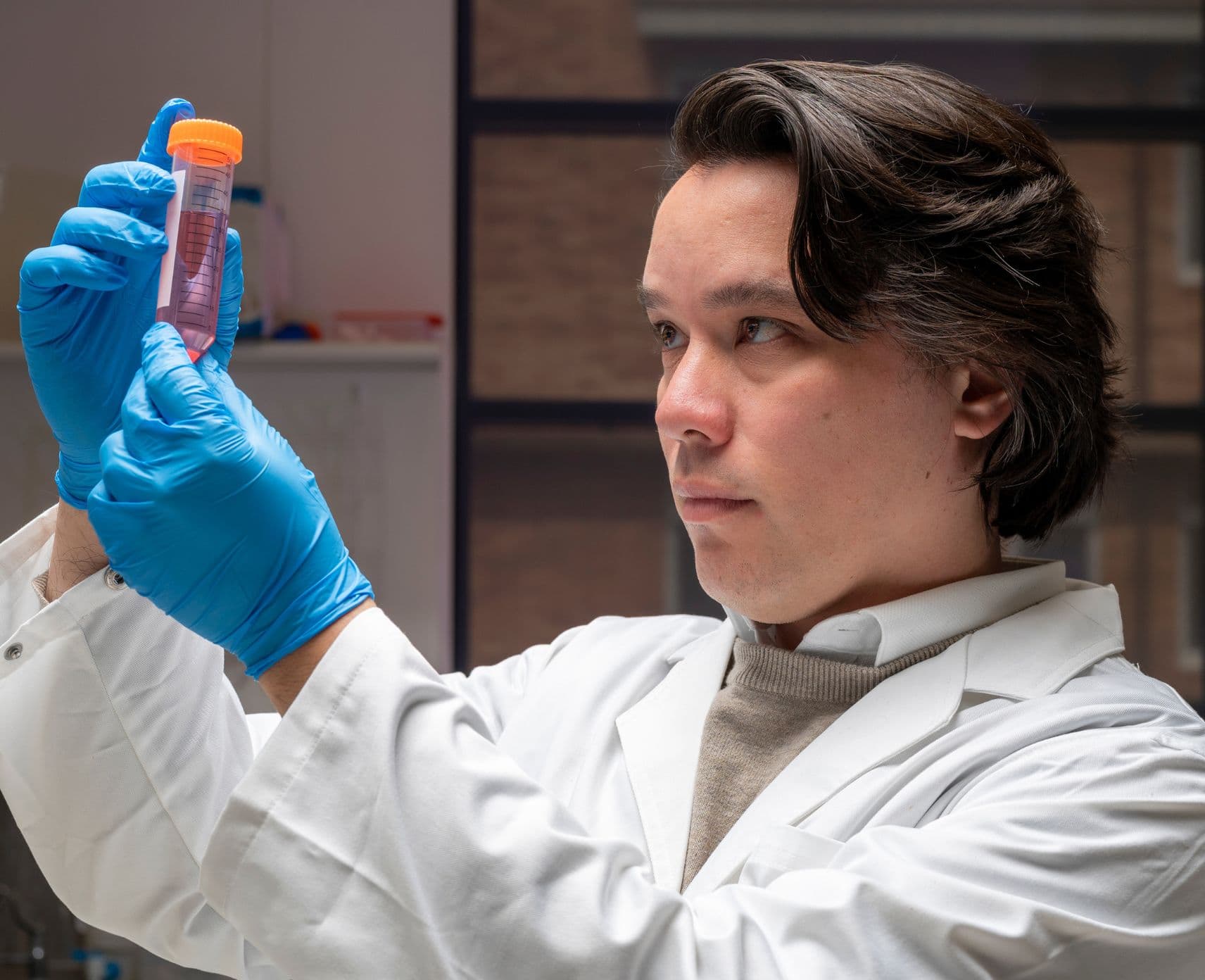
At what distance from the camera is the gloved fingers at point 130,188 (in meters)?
0.88

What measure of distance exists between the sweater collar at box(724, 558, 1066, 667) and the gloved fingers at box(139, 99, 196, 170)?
2.17 feet

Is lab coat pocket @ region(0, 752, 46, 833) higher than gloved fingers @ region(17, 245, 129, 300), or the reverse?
gloved fingers @ region(17, 245, 129, 300)

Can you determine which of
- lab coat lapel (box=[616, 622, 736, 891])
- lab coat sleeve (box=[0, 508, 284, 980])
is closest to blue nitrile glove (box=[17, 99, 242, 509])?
lab coat sleeve (box=[0, 508, 284, 980])

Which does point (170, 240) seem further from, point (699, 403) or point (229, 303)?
point (699, 403)

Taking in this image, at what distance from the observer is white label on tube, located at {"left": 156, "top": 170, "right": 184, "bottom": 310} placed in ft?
2.85

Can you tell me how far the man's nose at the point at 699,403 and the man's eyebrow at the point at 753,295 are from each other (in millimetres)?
40

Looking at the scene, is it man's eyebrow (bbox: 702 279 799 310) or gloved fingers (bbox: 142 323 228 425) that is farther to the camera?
man's eyebrow (bbox: 702 279 799 310)

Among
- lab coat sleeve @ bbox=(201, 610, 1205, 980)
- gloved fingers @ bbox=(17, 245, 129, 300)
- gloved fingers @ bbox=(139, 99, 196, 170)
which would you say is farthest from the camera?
gloved fingers @ bbox=(139, 99, 196, 170)

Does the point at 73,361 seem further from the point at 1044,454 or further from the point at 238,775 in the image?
the point at 1044,454

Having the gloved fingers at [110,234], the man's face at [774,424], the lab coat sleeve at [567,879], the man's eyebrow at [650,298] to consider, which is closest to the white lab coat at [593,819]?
the lab coat sleeve at [567,879]

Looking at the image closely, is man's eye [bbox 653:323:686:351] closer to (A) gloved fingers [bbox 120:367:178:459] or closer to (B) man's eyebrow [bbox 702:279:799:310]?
(B) man's eyebrow [bbox 702:279:799:310]

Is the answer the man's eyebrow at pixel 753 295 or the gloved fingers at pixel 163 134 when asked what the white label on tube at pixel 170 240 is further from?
the man's eyebrow at pixel 753 295

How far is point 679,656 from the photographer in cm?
117

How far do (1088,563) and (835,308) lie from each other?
310 centimetres
